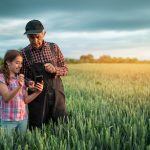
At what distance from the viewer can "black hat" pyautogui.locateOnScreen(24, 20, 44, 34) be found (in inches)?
226

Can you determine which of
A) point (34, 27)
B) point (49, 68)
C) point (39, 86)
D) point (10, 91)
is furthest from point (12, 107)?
point (34, 27)

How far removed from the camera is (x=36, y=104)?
6090 millimetres

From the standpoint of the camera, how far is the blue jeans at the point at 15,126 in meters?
5.45

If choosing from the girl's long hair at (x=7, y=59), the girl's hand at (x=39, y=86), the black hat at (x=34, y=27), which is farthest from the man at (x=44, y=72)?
the girl's long hair at (x=7, y=59)

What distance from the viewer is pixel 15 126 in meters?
5.52

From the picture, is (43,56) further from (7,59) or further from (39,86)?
(7,59)

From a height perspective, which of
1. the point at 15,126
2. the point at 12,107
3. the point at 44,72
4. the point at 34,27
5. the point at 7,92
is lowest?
the point at 15,126

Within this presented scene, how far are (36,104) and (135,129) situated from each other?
144 centimetres

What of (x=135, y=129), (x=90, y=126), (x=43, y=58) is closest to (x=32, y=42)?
(x=43, y=58)

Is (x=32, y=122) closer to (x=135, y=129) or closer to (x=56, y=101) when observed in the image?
(x=56, y=101)

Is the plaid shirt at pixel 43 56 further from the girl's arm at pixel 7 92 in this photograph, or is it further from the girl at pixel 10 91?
the girl's arm at pixel 7 92

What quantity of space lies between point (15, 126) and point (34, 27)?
3.87 feet

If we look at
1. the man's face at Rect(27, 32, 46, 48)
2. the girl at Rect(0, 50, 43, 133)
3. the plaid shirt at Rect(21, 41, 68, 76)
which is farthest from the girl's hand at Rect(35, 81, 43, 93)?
the man's face at Rect(27, 32, 46, 48)

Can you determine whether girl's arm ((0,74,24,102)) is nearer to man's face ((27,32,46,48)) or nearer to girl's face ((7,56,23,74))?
girl's face ((7,56,23,74))
